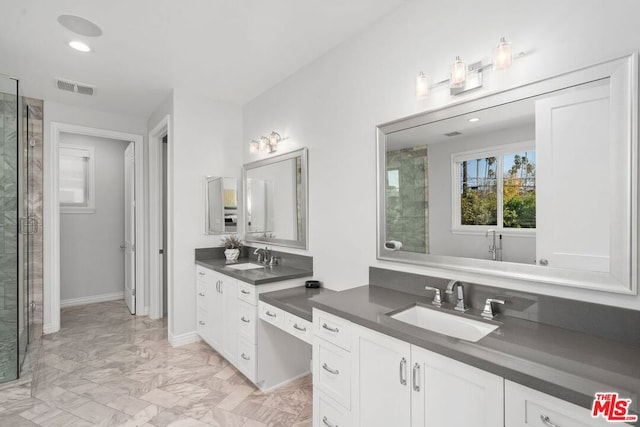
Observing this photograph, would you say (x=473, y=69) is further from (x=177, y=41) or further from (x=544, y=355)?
(x=177, y=41)

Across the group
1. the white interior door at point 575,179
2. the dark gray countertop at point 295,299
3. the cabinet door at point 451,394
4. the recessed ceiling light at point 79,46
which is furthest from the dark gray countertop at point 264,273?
the recessed ceiling light at point 79,46

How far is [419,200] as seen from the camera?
75.7 inches

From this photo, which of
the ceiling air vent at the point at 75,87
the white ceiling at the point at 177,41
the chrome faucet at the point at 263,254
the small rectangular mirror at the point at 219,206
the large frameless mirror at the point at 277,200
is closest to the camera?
the white ceiling at the point at 177,41

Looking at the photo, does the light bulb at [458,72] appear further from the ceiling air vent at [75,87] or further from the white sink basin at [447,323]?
the ceiling air vent at [75,87]

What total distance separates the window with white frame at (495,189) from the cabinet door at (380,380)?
75 cm

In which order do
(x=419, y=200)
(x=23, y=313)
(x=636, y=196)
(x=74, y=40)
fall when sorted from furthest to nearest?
1. (x=23, y=313)
2. (x=74, y=40)
3. (x=419, y=200)
4. (x=636, y=196)

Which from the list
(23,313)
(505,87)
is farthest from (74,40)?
(505,87)

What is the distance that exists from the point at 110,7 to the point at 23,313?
2701mm

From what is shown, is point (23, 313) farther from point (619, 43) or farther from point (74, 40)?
point (619, 43)

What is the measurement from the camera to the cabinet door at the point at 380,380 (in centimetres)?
134

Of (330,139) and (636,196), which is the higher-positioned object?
(330,139)

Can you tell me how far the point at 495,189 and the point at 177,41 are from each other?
241 centimetres

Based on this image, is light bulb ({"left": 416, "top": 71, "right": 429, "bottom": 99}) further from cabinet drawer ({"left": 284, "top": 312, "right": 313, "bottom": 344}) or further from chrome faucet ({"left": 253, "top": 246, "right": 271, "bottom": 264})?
chrome faucet ({"left": 253, "top": 246, "right": 271, "bottom": 264})

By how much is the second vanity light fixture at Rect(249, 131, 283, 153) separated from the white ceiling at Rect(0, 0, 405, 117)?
0.53 m
